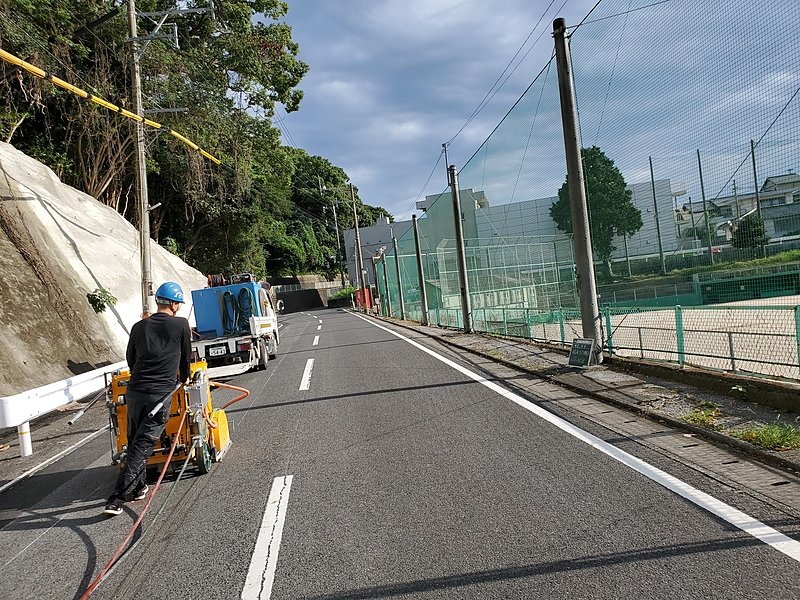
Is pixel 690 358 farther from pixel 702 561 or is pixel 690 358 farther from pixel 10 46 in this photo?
pixel 10 46

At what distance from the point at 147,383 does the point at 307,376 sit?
7.19m

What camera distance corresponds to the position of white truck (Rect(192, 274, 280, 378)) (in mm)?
14344

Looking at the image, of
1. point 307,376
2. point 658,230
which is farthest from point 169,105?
point 658,230

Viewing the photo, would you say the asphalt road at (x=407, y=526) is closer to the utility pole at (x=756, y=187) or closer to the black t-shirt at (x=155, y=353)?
the black t-shirt at (x=155, y=353)

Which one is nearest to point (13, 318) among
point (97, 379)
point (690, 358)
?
point (97, 379)

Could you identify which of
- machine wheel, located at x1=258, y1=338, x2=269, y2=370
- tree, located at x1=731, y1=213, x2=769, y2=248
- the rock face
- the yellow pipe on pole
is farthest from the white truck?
tree, located at x1=731, y1=213, x2=769, y2=248

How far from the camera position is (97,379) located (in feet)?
34.4

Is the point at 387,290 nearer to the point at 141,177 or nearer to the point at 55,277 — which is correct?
the point at 141,177

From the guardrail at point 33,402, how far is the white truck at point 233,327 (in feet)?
13.5

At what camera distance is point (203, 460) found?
19.0 ft

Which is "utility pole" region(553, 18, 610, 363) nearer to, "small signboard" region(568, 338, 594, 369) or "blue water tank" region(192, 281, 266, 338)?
"small signboard" region(568, 338, 594, 369)

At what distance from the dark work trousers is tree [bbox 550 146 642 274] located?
752 centimetres

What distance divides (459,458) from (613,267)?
5.82m

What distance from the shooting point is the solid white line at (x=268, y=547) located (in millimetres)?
3439
